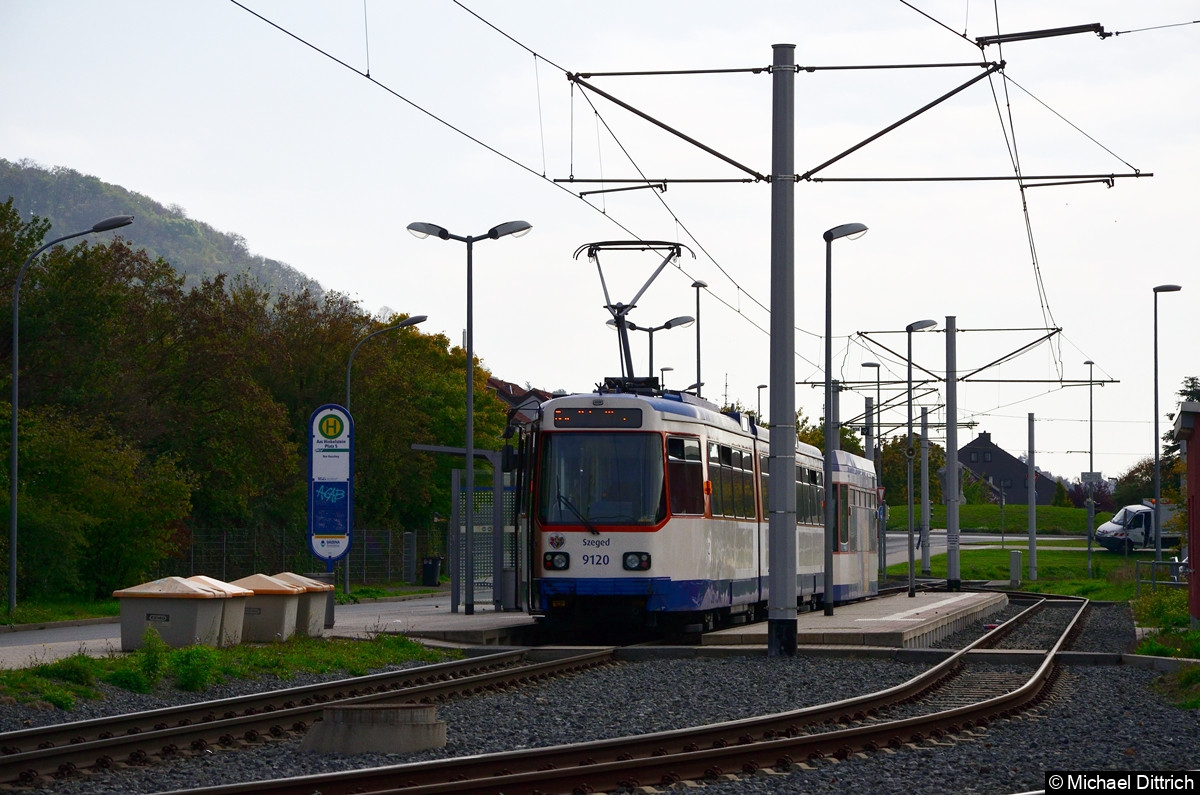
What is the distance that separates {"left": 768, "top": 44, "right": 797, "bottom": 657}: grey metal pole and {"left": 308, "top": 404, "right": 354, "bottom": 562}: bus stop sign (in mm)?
7442

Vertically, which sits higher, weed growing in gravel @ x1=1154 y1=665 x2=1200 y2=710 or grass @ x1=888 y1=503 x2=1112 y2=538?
grass @ x1=888 y1=503 x2=1112 y2=538

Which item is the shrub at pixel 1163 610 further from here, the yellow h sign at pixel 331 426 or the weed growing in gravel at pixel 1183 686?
the yellow h sign at pixel 331 426

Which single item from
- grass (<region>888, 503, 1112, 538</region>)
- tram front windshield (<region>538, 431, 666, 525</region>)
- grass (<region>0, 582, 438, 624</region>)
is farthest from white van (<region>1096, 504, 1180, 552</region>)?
tram front windshield (<region>538, 431, 666, 525</region>)

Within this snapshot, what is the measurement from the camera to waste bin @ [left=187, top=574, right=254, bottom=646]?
1944 centimetres

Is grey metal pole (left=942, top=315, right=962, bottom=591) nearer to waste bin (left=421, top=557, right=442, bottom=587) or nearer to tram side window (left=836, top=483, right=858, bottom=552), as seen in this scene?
tram side window (left=836, top=483, right=858, bottom=552)

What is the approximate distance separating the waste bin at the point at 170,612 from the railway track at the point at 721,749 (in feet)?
26.6

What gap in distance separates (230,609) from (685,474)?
20.0 feet

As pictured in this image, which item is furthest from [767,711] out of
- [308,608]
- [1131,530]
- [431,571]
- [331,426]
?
[1131,530]

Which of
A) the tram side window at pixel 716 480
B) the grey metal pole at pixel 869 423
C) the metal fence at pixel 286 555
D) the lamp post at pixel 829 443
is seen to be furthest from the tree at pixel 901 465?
the tram side window at pixel 716 480

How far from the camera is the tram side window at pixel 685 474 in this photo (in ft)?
70.8

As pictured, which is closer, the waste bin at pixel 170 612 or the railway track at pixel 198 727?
the railway track at pixel 198 727

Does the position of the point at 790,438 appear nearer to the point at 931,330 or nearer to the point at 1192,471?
the point at 1192,471

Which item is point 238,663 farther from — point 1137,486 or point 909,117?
point 1137,486

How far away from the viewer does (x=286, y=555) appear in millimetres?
52812
